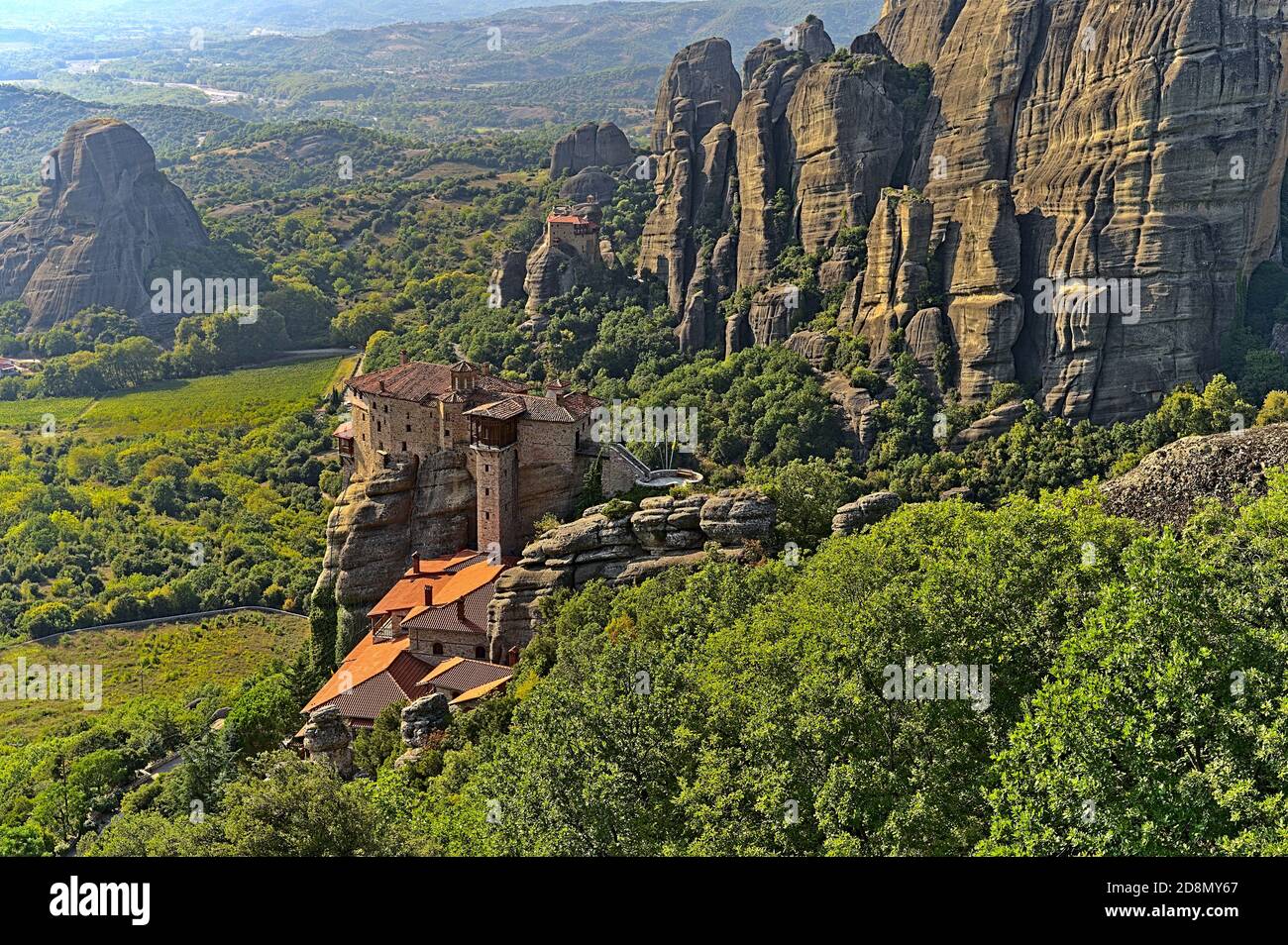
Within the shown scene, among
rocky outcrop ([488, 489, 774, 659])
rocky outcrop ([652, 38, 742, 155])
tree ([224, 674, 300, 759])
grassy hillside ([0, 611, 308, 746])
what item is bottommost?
grassy hillside ([0, 611, 308, 746])

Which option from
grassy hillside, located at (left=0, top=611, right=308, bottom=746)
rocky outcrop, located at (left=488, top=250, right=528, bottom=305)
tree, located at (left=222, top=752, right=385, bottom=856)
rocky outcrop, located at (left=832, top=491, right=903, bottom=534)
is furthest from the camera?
rocky outcrop, located at (left=488, top=250, right=528, bottom=305)

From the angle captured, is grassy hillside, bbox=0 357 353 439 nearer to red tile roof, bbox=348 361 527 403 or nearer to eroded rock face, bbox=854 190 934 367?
red tile roof, bbox=348 361 527 403

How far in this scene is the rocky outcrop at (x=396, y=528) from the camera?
47406 mm

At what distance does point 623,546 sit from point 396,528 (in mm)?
11003

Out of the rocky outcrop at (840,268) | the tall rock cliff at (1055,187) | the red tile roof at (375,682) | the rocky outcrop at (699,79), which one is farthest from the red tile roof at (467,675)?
the rocky outcrop at (699,79)

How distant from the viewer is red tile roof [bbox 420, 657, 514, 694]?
4034 cm

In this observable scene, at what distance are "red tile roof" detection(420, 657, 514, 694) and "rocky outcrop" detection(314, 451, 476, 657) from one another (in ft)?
24.2

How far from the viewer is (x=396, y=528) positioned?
47.5 m

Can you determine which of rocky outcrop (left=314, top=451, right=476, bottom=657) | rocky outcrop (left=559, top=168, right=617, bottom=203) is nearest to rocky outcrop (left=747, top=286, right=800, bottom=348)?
rocky outcrop (left=314, top=451, right=476, bottom=657)

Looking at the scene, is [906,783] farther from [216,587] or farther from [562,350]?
[562,350]

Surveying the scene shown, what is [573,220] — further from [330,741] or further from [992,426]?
[330,741]

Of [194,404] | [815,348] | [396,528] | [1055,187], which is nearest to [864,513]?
[396,528]
